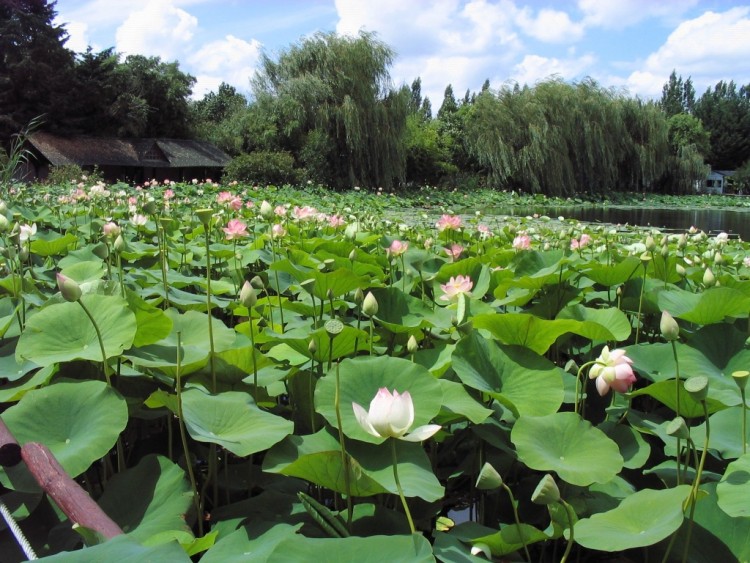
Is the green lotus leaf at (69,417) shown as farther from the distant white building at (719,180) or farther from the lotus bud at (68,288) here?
the distant white building at (719,180)

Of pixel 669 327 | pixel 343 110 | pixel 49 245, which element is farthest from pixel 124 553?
pixel 343 110

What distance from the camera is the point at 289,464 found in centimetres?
69

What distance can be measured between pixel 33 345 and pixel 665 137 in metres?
24.2

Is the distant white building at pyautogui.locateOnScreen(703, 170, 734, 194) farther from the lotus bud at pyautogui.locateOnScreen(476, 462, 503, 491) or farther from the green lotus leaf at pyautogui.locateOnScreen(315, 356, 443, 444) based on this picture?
the lotus bud at pyautogui.locateOnScreen(476, 462, 503, 491)

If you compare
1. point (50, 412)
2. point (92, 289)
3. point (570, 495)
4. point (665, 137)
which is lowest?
point (570, 495)

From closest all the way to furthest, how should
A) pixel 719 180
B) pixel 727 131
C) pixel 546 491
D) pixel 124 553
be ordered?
1. pixel 124 553
2. pixel 546 491
3. pixel 719 180
4. pixel 727 131

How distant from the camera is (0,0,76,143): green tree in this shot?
65.3 feet

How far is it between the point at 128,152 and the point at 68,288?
22486 mm

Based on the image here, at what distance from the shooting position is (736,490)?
0.71 metres

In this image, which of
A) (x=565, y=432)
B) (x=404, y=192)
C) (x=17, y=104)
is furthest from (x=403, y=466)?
(x=17, y=104)

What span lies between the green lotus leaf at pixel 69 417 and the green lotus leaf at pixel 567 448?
0.48 metres

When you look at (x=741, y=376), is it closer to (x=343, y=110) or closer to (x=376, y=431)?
(x=376, y=431)

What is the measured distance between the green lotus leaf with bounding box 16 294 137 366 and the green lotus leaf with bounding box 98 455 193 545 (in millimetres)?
169

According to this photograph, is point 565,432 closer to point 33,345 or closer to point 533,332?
point 533,332
